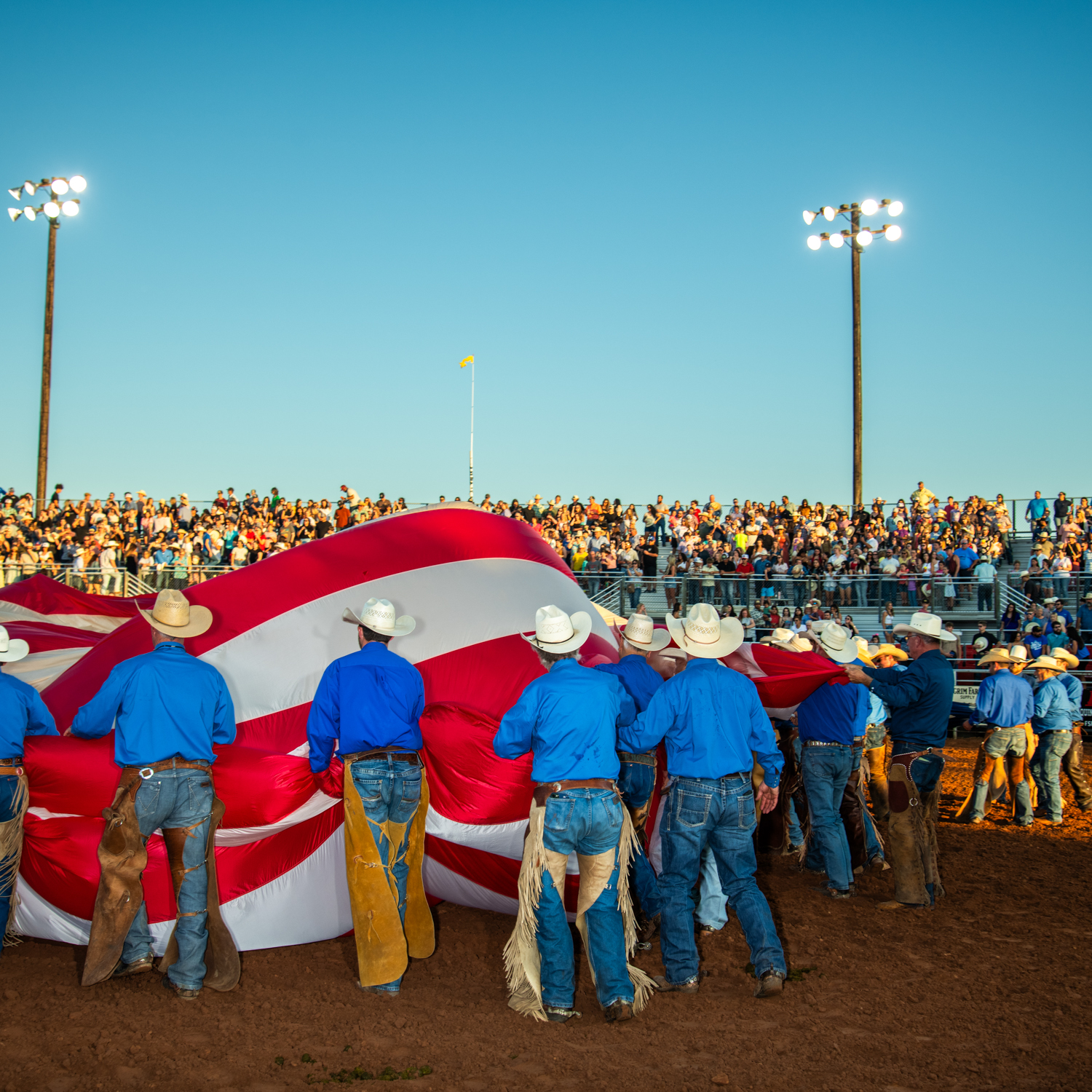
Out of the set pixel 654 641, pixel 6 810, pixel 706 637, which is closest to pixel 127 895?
pixel 6 810

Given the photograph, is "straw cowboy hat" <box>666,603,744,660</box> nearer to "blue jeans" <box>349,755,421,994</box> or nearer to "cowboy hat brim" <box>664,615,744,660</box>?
"cowboy hat brim" <box>664,615,744,660</box>

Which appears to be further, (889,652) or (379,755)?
(889,652)

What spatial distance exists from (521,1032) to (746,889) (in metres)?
1.28

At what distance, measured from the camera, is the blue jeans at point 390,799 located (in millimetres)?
4891

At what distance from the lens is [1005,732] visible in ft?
30.8

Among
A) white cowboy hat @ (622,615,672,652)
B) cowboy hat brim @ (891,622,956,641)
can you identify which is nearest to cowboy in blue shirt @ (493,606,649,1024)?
white cowboy hat @ (622,615,672,652)

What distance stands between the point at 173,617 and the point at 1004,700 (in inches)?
295

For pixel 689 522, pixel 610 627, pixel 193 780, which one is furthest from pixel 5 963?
pixel 689 522

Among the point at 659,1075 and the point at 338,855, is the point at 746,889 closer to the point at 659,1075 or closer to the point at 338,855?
the point at 659,1075

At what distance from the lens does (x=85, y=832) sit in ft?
17.0

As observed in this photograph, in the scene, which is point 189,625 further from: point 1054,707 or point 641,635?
point 1054,707

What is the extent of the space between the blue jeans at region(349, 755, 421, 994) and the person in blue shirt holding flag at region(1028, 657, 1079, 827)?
7215mm

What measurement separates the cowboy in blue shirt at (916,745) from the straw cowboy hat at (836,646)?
0.66 ft

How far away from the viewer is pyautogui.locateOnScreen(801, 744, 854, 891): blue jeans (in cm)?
672
